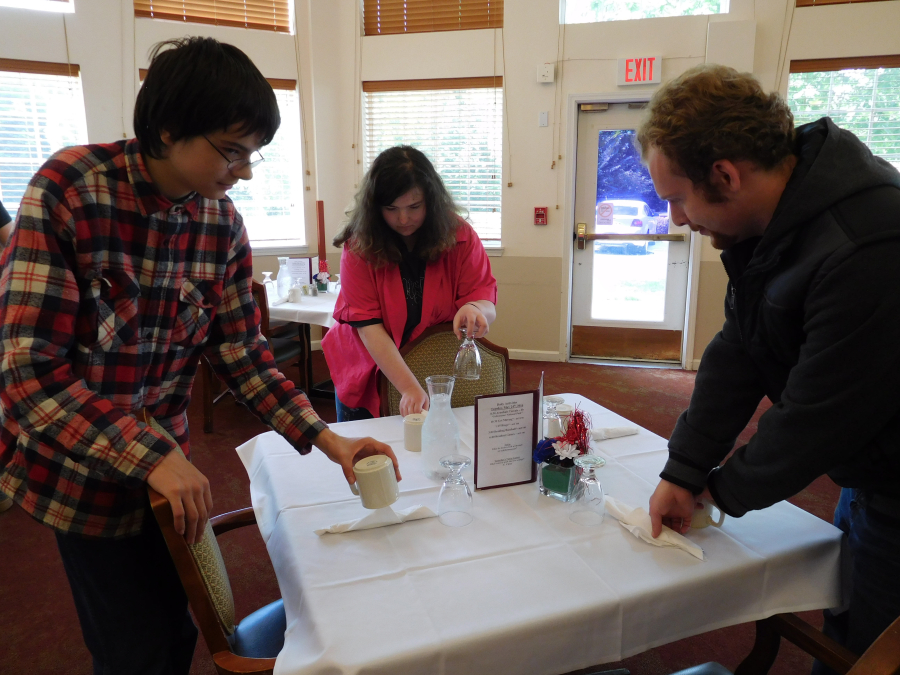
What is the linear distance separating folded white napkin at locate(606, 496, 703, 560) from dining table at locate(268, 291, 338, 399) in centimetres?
253

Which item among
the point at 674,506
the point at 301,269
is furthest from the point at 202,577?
the point at 301,269

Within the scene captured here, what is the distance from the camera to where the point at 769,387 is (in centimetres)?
117

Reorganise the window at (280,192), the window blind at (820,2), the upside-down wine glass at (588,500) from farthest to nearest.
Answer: the window at (280,192) < the window blind at (820,2) < the upside-down wine glass at (588,500)

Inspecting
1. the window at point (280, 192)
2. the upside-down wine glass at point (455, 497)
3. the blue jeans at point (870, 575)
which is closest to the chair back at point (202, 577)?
the upside-down wine glass at point (455, 497)

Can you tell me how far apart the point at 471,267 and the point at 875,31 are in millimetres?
4290

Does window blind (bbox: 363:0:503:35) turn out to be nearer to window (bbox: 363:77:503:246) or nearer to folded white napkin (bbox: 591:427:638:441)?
window (bbox: 363:77:503:246)

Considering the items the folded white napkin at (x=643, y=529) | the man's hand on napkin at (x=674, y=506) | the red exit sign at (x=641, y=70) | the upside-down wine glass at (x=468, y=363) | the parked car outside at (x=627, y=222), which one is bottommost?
the folded white napkin at (x=643, y=529)

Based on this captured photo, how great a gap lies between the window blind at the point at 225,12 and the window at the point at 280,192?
488 mm

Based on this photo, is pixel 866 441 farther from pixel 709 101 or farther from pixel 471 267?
pixel 471 267

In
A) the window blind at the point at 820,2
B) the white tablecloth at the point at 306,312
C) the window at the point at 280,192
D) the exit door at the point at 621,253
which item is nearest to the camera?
the white tablecloth at the point at 306,312

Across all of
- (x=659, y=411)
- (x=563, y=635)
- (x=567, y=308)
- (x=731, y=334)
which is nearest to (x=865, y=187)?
(x=731, y=334)

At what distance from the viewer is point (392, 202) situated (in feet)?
6.05

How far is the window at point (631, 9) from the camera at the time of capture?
15.1 feet

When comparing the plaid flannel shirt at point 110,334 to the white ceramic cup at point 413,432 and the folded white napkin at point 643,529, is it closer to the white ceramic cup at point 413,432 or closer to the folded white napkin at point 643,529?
the white ceramic cup at point 413,432
